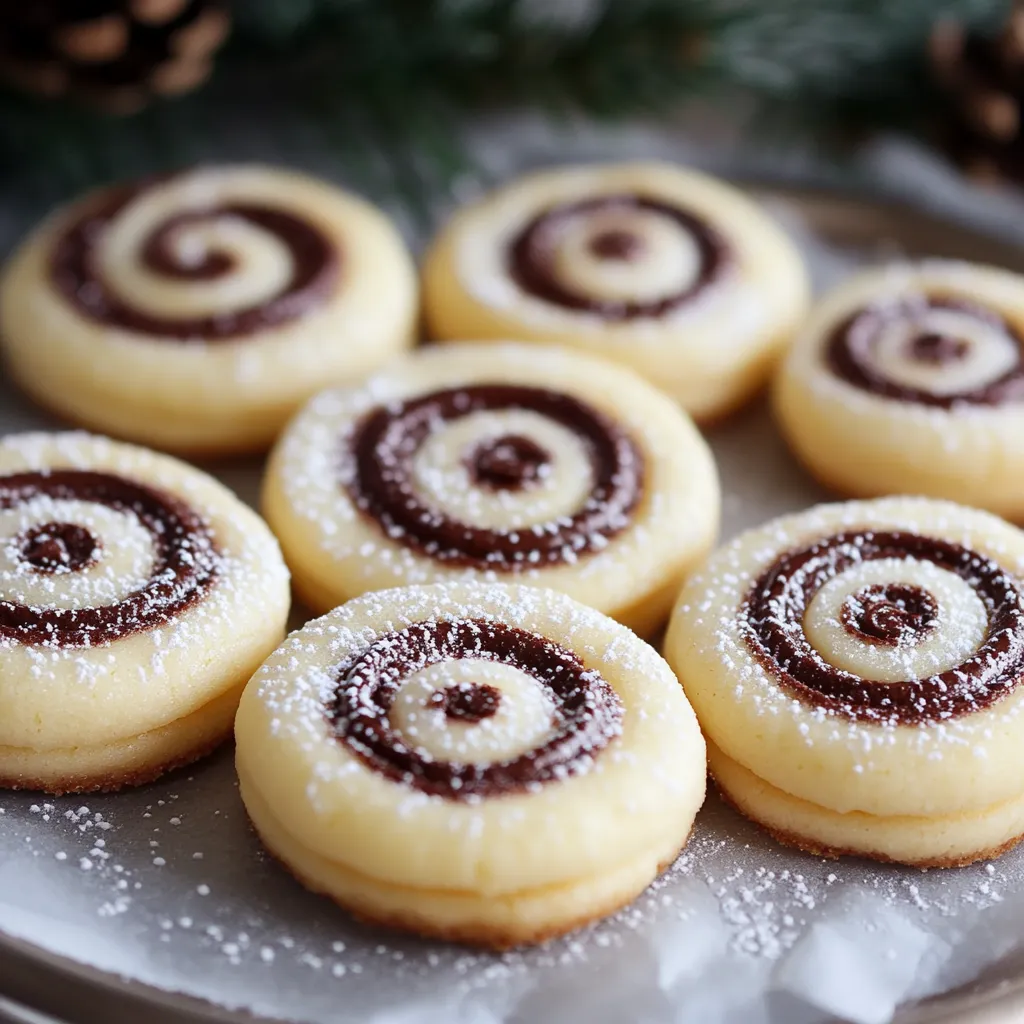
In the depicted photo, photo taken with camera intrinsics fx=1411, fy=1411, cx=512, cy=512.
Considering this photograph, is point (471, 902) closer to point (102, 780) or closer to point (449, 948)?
point (449, 948)

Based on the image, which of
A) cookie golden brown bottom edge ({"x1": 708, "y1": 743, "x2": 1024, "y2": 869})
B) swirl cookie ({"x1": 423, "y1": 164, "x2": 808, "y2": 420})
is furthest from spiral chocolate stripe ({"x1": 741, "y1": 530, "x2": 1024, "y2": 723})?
swirl cookie ({"x1": 423, "y1": 164, "x2": 808, "y2": 420})

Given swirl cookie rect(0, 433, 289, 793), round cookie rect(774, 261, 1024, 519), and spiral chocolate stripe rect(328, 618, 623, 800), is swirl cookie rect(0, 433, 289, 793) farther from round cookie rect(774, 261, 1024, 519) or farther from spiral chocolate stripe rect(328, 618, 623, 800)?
round cookie rect(774, 261, 1024, 519)

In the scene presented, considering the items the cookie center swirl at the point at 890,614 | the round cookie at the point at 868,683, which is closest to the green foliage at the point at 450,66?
the round cookie at the point at 868,683

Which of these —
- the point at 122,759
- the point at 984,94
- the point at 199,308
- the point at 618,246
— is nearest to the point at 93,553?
the point at 122,759

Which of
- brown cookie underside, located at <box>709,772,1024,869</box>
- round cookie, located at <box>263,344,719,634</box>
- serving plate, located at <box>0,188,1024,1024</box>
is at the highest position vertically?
round cookie, located at <box>263,344,719,634</box>

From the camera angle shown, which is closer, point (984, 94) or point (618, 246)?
point (618, 246)

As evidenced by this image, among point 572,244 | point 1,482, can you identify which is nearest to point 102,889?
point 1,482
